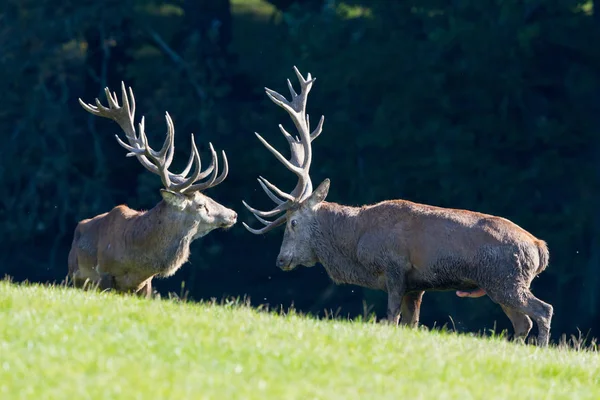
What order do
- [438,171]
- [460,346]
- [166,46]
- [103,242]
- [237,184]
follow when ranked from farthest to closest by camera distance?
1. [166,46]
2. [237,184]
3. [438,171]
4. [103,242]
5. [460,346]

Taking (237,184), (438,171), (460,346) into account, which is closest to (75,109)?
(237,184)

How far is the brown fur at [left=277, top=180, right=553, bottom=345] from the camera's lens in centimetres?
1093

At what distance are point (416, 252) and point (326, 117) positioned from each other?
1358 centimetres

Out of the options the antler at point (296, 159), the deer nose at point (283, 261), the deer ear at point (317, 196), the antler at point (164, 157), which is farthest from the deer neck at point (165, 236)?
the deer ear at point (317, 196)

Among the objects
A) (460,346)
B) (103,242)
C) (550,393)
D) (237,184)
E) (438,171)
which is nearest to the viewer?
(550,393)

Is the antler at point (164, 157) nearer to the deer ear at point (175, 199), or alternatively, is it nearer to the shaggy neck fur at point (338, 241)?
the deer ear at point (175, 199)

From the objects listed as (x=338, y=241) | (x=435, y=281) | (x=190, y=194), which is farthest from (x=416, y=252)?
(x=190, y=194)

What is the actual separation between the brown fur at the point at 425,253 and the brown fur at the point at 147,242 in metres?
0.90

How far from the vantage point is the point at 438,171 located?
22922 millimetres

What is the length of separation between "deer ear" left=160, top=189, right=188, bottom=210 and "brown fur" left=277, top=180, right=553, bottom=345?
107cm

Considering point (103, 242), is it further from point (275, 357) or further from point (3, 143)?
point (3, 143)

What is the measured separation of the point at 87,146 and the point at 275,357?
64.7ft

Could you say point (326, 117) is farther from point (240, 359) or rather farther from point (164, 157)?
point (240, 359)

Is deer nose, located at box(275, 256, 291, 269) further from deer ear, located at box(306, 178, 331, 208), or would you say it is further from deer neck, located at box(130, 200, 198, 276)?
deer neck, located at box(130, 200, 198, 276)
